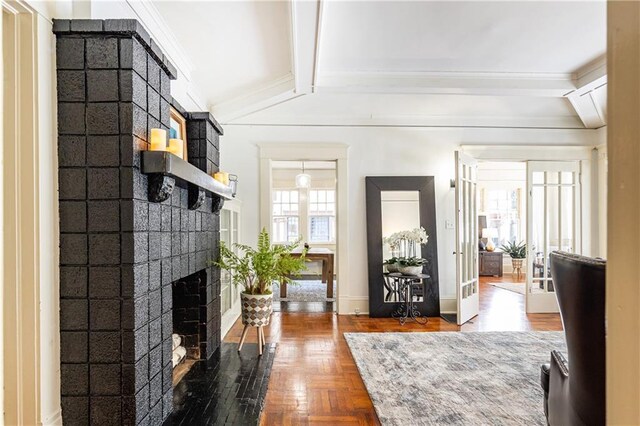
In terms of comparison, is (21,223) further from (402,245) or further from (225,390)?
(402,245)

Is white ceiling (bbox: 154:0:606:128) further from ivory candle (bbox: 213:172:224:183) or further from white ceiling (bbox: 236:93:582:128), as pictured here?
ivory candle (bbox: 213:172:224:183)

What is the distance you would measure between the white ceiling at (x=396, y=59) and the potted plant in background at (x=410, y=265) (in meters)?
1.71

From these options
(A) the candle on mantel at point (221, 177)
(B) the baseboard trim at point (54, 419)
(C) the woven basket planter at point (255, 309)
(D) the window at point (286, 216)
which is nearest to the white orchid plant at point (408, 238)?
(C) the woven basket planter at point (255, 309)

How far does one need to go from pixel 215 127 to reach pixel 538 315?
14.5ft

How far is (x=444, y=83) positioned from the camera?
11.8 feet

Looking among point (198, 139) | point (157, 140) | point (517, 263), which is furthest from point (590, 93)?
point (517, 263)

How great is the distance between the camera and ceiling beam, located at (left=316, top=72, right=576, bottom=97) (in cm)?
358

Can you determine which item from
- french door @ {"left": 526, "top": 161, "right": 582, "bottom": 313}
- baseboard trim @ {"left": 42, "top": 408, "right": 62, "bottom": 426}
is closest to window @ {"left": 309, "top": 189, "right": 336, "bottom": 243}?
french door @ {"left": 526, "top": 161, "right": 582, "bottom": 313}

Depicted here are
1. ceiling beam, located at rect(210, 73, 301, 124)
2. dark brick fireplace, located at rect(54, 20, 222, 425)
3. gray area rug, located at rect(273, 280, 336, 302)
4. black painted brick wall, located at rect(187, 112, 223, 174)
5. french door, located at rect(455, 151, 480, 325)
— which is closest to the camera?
dark brick fireplace, located at rect(54, 20, 222, 425)

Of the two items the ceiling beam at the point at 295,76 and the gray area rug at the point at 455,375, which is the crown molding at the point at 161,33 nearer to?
the ceiling beam at the point at 295,76

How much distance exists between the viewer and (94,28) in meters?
1.68

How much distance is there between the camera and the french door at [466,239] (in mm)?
4199

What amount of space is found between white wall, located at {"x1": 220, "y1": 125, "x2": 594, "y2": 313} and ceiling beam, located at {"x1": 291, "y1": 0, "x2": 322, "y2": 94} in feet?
3.59

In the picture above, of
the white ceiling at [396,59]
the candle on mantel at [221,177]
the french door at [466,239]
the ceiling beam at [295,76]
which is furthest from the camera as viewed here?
the french door at [466,239]
